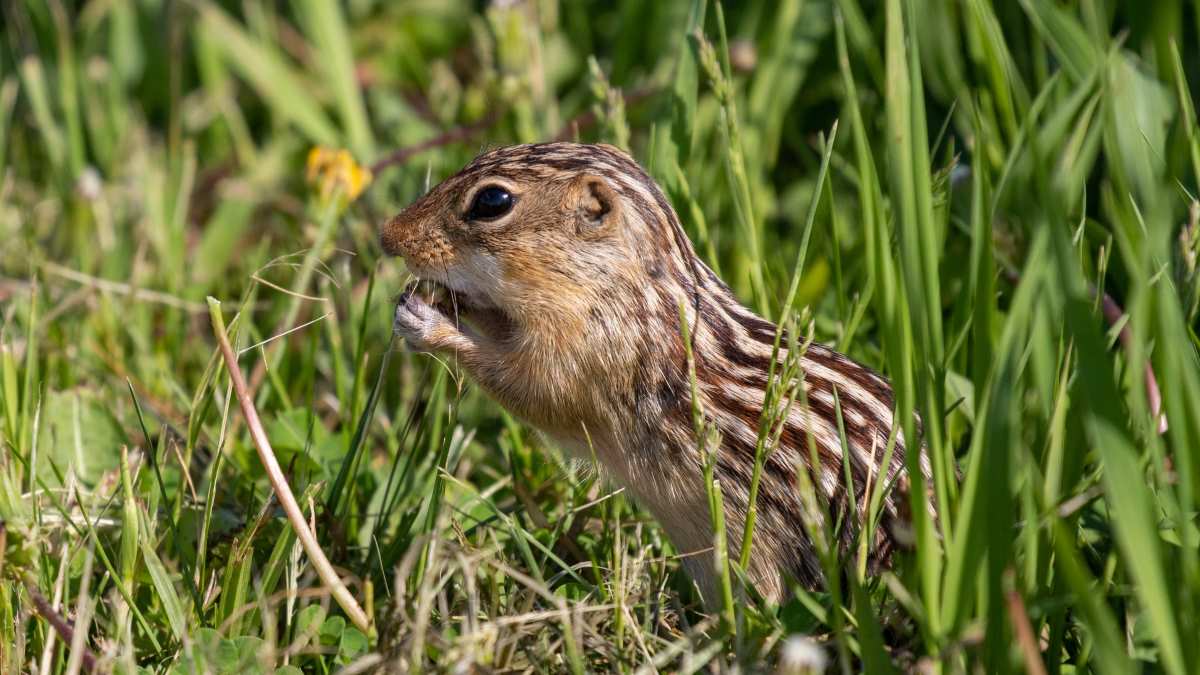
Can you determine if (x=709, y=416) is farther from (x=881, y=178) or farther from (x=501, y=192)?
(x=881, y=178)

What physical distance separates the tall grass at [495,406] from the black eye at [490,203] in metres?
0.30

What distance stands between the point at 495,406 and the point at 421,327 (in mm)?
838

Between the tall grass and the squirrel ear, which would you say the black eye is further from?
the tall grass

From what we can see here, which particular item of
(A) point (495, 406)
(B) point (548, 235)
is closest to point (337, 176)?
(A) point (495, 406)

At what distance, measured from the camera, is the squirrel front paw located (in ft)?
10.7

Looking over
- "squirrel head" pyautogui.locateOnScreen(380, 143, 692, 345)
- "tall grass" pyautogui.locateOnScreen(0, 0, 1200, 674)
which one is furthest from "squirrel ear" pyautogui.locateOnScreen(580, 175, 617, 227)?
"tall grass" pyautogui.locateOnScreen(0, 0, 1200, 674)

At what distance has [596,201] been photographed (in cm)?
316

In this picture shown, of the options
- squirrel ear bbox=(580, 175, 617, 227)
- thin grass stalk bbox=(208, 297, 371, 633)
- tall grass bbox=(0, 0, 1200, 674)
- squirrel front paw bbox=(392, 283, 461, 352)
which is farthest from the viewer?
squirrel front paw bbox=(392, 283, 461, 352)

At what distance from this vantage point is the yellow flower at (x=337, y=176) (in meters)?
4.15

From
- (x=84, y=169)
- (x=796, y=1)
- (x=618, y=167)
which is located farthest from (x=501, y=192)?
(x=84, y=169)

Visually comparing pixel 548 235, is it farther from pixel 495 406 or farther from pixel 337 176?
pixel 337 176

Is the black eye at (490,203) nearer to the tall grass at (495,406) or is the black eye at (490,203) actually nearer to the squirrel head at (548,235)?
the squirrel head at (548,235)

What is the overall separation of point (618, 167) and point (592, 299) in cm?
32

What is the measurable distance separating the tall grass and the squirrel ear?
1.15 ft
